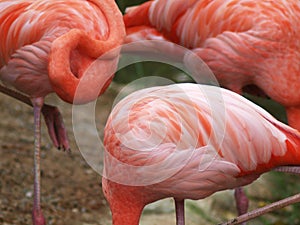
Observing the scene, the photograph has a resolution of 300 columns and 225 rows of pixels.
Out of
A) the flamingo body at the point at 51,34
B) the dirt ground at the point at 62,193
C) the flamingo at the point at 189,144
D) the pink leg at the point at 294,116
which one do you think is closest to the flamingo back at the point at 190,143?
the flamingo at the point at 189,144

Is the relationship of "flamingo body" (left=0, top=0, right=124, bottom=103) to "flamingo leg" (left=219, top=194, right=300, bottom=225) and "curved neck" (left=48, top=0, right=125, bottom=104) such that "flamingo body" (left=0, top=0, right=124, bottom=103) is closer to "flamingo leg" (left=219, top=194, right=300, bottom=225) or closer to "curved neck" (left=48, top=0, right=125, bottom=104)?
"curved neck" (left=48, top=0, right=125, bottom=104)

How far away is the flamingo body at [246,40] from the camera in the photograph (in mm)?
4016

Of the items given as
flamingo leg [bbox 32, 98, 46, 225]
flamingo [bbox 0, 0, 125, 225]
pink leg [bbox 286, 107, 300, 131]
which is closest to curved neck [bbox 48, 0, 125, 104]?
flamingo [bbox 0, 0, 125, 225]

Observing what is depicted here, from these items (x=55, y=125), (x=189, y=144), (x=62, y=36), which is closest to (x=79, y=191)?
(x=55, y=125)

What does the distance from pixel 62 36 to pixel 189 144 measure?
0.87m

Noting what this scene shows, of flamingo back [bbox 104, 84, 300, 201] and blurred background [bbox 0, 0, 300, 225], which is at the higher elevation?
flamingo back [bbox 104, 84, 300, 201]

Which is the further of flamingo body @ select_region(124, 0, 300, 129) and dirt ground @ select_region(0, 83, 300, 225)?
dirt ground @ select_region(0, 83, 300, 225)

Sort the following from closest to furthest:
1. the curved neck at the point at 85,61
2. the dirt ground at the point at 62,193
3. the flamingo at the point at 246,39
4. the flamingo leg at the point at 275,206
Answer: the flamingo leg at the point at 275,206 → the curved neck at the point at 85,61 → the flamingo at the point at 246,39 → the dirt ground at the point at 62,193

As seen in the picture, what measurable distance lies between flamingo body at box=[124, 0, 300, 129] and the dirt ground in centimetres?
98

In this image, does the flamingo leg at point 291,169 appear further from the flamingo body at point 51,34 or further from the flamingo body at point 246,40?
the flamingo body at point 51,34

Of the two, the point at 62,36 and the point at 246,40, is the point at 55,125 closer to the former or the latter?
the point at 62,36

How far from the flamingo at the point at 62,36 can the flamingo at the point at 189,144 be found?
541mm

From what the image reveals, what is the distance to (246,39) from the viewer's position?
4.02 m

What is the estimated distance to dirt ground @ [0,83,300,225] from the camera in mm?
4689
